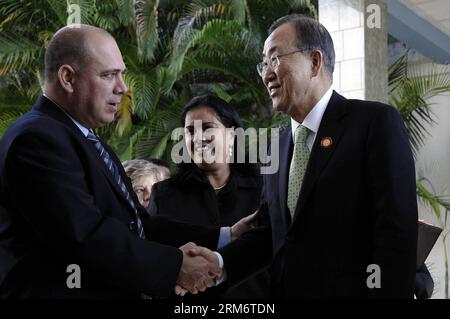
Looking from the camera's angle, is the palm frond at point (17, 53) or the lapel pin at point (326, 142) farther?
the palm frond at point (17, 53)

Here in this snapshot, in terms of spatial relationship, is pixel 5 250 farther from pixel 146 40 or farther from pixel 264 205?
pixel 146 40

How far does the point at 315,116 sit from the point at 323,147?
0.69 feet

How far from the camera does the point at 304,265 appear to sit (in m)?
2.65

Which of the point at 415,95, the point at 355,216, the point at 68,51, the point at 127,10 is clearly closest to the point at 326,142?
the point at 355,216

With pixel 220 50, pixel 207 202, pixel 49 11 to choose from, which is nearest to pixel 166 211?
pixel 207 202

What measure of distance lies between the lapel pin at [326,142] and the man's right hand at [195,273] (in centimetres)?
73

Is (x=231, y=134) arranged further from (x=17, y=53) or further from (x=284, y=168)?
(x=17, y=53)

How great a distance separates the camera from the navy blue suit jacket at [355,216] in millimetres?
2521

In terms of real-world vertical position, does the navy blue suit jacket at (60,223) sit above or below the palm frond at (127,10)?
below

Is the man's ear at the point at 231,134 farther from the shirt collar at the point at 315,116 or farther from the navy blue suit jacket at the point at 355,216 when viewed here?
the navy blue suit jacket at the point at 355,216

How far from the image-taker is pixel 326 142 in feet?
8.99

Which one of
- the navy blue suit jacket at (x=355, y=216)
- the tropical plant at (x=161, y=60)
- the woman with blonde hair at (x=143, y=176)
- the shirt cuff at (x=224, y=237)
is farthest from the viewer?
the tropical plant at (x=161, y=60)

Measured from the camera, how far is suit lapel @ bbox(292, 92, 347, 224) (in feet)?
8.77

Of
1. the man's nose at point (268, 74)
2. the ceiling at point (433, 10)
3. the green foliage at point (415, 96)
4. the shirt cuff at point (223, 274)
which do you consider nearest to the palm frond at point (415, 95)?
the green foliage at point (415, 96)
